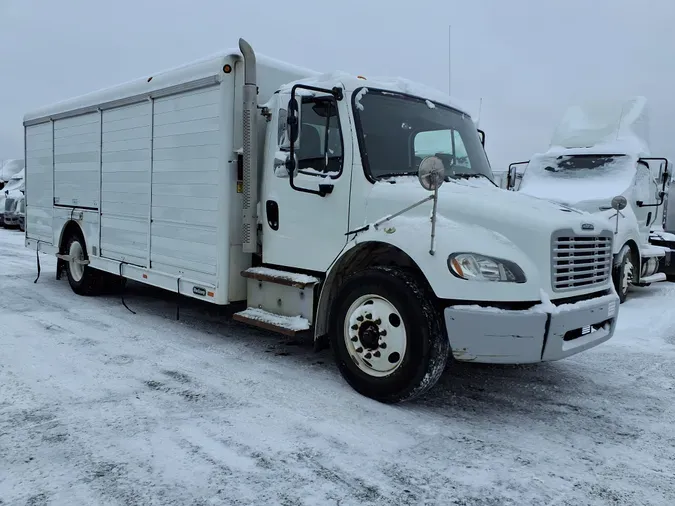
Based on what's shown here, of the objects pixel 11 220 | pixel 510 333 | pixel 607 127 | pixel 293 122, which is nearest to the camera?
pixel 510 333

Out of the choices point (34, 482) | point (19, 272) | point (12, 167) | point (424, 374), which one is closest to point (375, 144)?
point (424, 374)

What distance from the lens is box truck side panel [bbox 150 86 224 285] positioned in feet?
19.0

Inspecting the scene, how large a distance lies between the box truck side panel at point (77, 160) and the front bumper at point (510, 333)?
599 cm

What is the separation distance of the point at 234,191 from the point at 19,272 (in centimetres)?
756

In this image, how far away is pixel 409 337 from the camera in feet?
13.7

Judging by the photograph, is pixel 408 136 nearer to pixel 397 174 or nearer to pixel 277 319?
pixel 397 174

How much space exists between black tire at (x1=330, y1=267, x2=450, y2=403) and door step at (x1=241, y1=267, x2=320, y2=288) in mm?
672

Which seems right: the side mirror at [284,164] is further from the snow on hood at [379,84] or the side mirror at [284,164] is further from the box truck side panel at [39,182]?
the box truck side panel at [39,182]

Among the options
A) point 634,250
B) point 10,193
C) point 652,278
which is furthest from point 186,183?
point 10,193

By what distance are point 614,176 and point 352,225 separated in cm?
763

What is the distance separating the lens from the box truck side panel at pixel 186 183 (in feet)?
19.0

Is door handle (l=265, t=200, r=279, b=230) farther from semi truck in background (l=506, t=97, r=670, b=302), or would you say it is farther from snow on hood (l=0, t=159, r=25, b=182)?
snow on hood (l=0, t=159, r=25, b=182)

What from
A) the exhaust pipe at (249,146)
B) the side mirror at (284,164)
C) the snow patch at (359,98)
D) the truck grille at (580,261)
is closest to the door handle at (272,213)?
the exhaust pipe at (249,146)

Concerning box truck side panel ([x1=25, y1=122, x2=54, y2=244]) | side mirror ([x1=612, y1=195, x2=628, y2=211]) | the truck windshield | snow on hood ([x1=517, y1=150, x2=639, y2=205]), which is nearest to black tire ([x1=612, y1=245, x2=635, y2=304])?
side mirror ([x1=612, y1=195, x2=628, y2=211])
